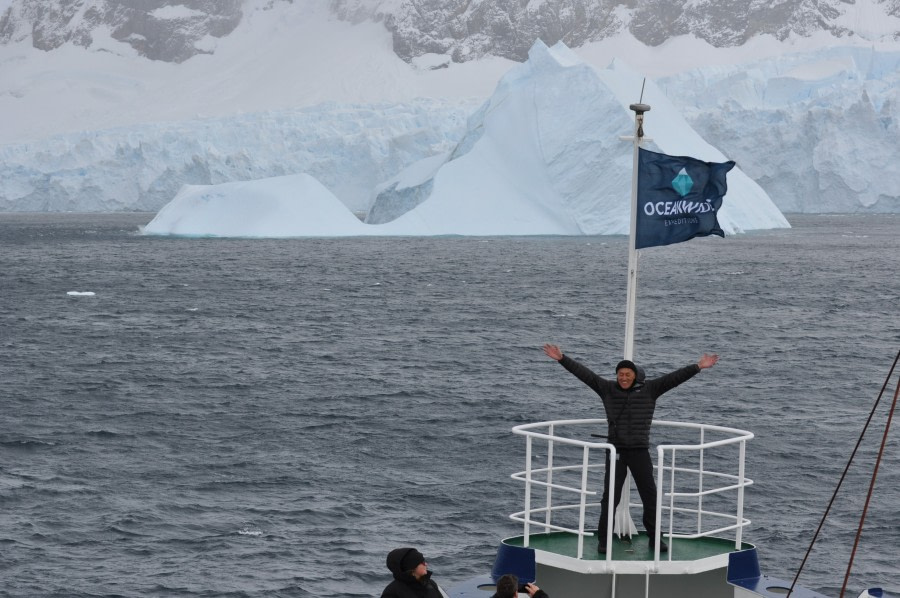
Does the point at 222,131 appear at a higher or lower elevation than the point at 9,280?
higher

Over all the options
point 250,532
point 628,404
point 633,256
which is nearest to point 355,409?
point 250,532

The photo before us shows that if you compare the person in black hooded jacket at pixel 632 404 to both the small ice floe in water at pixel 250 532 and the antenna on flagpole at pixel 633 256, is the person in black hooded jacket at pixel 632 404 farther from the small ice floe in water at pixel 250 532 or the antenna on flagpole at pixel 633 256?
the small ice floe in water at pixel 250 532

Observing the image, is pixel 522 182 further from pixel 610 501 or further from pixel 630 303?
pixel 610 501

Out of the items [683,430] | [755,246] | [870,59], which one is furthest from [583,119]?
[870,59]

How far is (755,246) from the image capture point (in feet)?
299

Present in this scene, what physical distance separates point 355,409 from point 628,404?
1908 centimetres

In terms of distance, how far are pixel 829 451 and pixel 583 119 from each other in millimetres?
60438

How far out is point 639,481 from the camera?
11.2m

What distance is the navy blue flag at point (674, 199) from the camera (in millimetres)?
11805

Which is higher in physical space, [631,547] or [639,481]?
[639,481]

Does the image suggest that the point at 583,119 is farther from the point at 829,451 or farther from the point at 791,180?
the point at 829,451

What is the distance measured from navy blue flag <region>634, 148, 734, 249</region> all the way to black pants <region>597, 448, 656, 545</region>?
75.8 inches

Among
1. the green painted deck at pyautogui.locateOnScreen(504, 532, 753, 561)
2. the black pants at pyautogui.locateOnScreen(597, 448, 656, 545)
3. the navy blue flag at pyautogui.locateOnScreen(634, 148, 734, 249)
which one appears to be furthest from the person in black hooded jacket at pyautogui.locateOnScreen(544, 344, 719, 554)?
the navy blue flag at pyautogui.locateOnScreen(634, 148, 734, 249)

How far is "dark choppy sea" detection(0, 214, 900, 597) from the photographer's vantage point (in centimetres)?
1869
